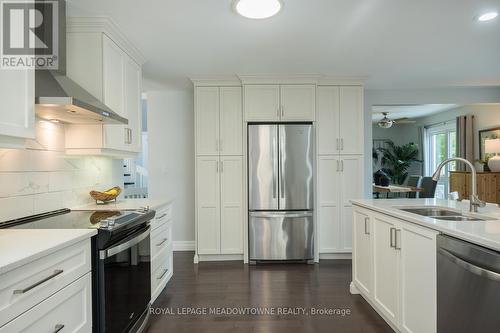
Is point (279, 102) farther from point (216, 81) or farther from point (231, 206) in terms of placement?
point (231, 206)

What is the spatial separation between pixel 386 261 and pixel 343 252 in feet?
5.84

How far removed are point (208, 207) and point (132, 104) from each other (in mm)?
1621

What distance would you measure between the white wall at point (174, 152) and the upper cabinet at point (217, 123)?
63 centimetres

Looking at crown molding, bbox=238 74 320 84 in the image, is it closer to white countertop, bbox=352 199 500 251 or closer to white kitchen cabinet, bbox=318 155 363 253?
white kitchen cabinet, bbox=318 155 363 253

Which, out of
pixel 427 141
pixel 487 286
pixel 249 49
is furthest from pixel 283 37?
pixel 427 141

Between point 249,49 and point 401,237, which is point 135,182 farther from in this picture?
point 401,237

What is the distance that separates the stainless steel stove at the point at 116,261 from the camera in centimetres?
155

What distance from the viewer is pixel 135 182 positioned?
17.7 feet

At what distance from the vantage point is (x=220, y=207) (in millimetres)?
3715

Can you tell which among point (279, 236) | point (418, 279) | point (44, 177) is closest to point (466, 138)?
point (279, 236)

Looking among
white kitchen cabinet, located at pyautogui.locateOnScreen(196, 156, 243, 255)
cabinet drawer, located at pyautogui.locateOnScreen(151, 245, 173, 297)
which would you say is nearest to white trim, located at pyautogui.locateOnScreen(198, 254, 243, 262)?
white kitchen cabinet, located at pyautogui.locateOnScreen(196, 156, 243, 255)

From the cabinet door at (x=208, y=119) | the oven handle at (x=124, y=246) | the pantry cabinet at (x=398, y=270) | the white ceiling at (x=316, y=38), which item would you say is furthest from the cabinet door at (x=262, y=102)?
the oven handle at (x=124, y=246)

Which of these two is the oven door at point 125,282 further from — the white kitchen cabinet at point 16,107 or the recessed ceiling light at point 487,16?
the recessed ceiling light at point 487,16

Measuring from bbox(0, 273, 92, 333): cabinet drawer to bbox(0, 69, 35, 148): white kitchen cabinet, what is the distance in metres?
0.75
